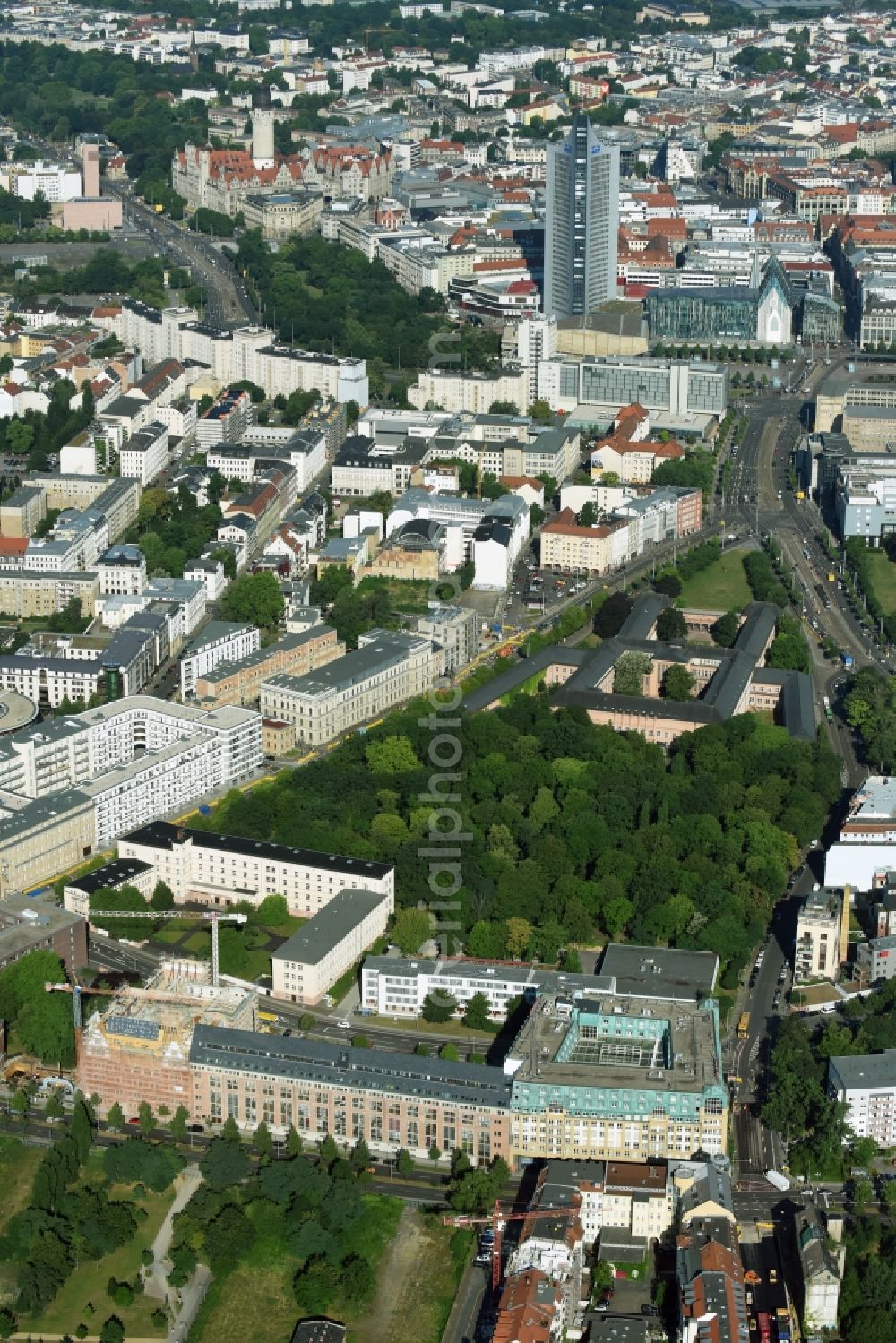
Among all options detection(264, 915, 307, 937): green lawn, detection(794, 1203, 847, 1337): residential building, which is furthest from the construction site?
detection(794, 1203, 847, 1337): residential building

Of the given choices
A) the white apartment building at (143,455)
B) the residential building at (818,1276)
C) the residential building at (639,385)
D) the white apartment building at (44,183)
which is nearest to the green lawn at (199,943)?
the residential building at (818,1276)

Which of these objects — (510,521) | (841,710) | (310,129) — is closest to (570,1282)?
(841,710)

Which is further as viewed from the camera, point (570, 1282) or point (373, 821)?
point (373, 821)

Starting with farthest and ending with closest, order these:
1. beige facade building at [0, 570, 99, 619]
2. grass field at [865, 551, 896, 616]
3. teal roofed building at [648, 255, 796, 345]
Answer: teal roofed building at [648, 255, 796, 345] < grass field at [865, 551, 896, 616] < beige facade building at [0, 570, 99, 619]

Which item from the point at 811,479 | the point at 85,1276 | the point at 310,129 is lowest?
the point at 85,1276

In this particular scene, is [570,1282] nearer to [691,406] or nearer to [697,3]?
[691,406]

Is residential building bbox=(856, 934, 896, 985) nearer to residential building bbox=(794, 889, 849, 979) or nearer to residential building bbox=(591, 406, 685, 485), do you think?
residential building bbox=(794, 889, 849, 979)

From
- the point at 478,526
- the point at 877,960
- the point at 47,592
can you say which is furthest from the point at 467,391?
the point at 877,960

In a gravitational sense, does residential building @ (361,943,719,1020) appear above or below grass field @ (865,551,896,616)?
below
